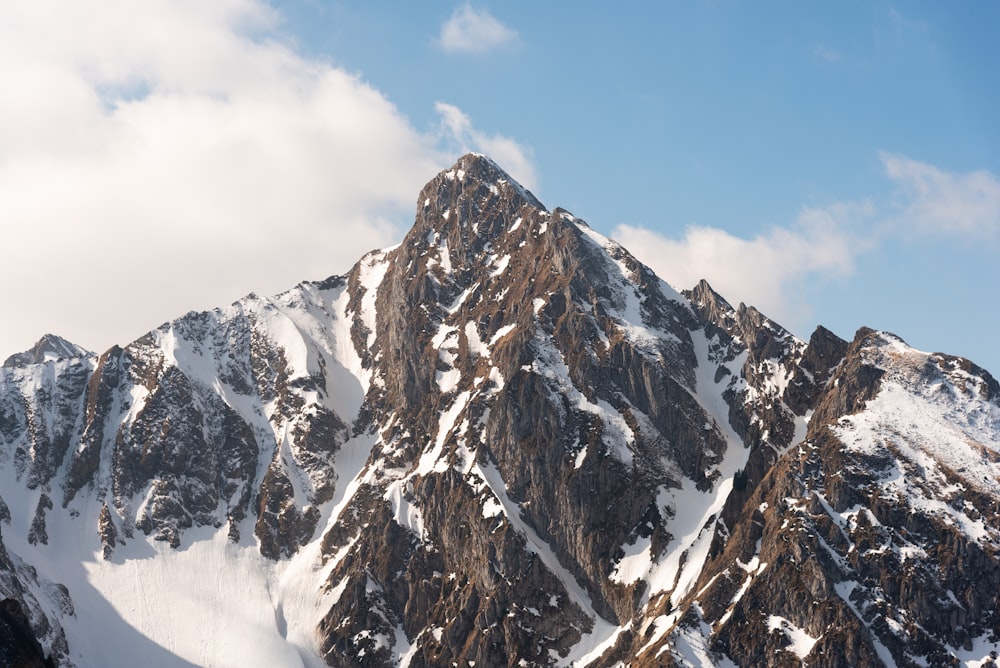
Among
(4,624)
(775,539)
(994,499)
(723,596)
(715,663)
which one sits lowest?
(4,624)

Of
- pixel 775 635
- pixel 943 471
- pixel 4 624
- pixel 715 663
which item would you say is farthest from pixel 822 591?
pixel 4 624

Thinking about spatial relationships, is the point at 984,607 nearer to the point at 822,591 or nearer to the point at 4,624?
the point at 822,591

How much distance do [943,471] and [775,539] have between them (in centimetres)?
3722

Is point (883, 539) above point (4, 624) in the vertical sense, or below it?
above

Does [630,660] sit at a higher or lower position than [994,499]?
lower

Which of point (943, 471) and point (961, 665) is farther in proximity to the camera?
point (943, 471)

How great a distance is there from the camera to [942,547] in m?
188

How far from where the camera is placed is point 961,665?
174m

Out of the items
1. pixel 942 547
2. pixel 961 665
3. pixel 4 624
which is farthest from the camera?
pixel 942 547

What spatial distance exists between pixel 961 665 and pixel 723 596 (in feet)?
136

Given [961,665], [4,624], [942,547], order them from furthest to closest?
1. [942,547]
2. [961,665]
3. [4,624]

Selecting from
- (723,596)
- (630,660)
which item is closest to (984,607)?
(723,596)

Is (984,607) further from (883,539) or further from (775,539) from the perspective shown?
(775,539)

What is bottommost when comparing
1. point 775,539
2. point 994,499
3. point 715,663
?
point 715,663
